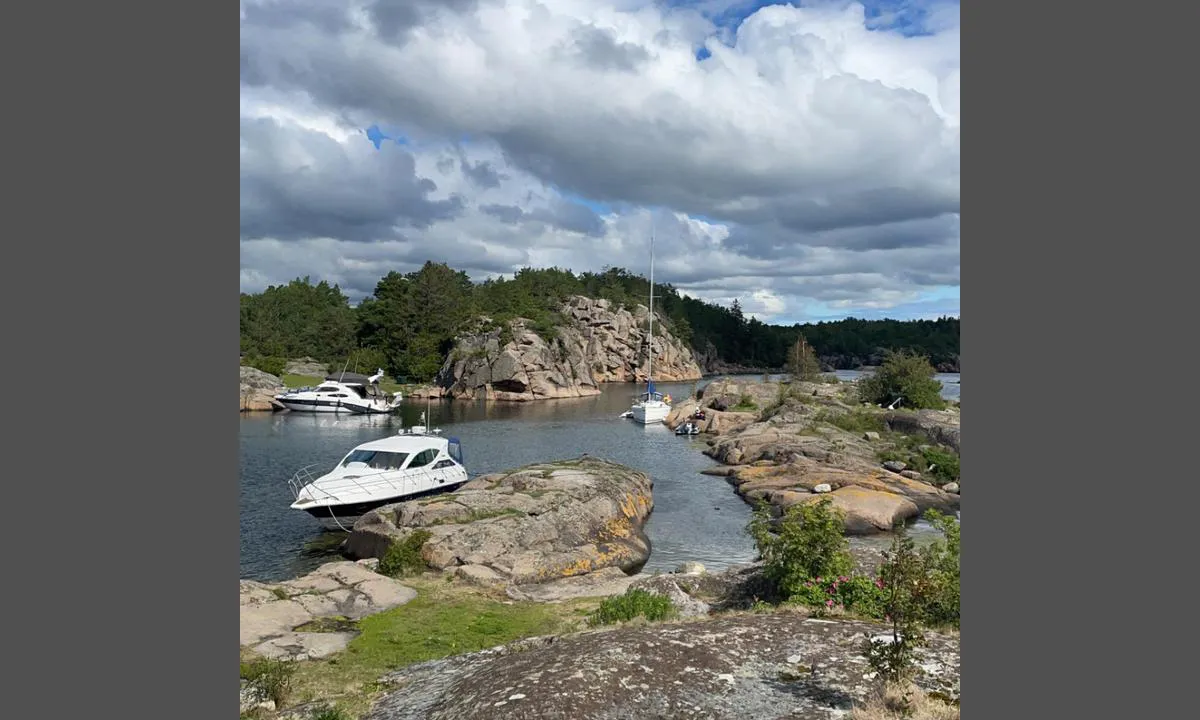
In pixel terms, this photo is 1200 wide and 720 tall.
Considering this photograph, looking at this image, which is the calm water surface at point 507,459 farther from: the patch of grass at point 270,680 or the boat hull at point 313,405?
the patch of grass at point 270,680

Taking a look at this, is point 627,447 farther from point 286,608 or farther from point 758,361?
point 758,361

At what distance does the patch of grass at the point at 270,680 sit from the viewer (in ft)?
31.5

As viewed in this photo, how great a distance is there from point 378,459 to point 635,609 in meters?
20.2

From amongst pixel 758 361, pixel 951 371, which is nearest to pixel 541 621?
pixel 758 361

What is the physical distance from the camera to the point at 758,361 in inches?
7062

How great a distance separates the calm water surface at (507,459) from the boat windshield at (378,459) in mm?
2825

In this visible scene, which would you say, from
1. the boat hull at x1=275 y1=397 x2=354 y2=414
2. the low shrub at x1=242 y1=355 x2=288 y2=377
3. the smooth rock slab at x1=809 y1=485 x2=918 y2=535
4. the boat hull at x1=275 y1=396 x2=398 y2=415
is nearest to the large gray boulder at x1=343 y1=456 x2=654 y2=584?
the smooth rock slab at x1=809 y1=485 x2=918 y2=535

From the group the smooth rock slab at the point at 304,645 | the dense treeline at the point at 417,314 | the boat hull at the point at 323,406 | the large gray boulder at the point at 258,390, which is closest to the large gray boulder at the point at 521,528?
the smooth rock slab at the point at 304,645

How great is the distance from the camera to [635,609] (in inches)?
494

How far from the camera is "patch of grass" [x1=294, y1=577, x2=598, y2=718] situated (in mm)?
10609

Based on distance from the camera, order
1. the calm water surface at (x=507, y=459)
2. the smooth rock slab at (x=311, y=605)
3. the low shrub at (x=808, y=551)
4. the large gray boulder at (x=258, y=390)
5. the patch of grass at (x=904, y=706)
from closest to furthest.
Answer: the patch of grass at (x=904, y=706), the low shrub at (x=808, y=551), the smooth rock slab at (x=311, y=605), the calm water surface at (x=507, y=459), the large gray boulder at (x=258, y=390)

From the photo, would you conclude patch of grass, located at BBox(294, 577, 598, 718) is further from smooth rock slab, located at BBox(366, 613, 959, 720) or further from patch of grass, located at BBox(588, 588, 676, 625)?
smooth rock slab, located at BBox(366, 613, 959, 720)

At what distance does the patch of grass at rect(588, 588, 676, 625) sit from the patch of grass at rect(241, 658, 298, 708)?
4790 mm

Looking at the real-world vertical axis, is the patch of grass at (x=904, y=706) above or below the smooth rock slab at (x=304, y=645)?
above
